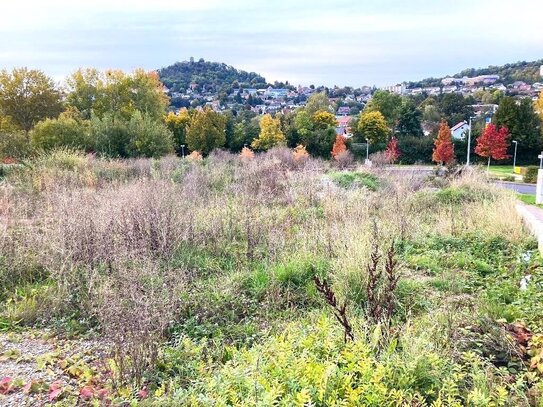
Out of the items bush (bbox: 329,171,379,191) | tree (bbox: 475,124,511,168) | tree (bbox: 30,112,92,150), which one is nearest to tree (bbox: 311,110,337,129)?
tree (bbox: 475,124,511,168)

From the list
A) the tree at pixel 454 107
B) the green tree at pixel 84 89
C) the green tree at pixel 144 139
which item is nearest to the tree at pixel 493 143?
the tree at pixel 454 107

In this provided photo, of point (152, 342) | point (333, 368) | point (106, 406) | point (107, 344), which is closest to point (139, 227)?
point (107, 344)

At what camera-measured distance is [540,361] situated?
2436 mm

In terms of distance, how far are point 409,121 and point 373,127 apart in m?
5.03

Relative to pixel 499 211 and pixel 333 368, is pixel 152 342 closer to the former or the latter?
pixel 333 368

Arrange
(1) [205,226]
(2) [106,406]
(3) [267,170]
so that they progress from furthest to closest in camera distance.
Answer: (3) [267,170], (1) [205,226], (2) [106,406]

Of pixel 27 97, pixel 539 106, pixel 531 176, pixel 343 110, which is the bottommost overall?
pixel 531 176

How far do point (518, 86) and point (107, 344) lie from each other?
8097 cm

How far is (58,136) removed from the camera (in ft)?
62.4

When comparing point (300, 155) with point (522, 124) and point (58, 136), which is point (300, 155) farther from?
point (522, 124)

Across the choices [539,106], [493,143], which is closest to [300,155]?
[493,143]

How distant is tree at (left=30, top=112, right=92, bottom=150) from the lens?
18641 mm

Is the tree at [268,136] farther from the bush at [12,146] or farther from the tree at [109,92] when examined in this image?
the bush at [12,146]

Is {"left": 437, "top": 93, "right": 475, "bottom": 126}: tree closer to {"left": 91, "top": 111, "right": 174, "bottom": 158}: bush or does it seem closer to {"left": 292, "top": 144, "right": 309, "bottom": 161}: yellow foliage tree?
{"left": 292, "top": 144, "right": 309, "bottom": 161}: yellow foliage tree
